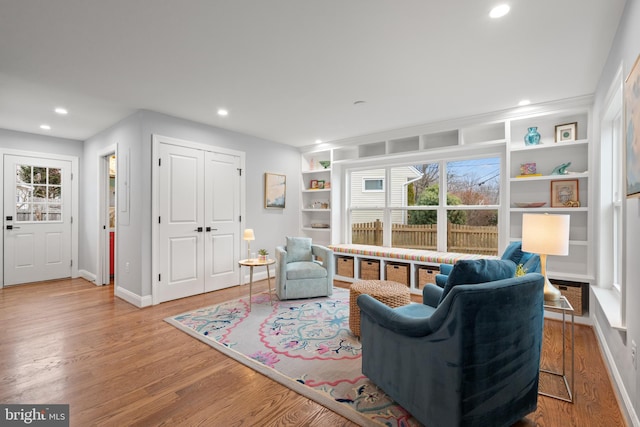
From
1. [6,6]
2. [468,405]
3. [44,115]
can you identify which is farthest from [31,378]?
[44,115]

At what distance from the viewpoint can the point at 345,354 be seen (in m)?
2.50

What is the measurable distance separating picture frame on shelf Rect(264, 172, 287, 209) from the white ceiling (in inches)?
64.9

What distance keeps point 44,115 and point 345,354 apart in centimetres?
476

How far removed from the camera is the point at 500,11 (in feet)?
6.29

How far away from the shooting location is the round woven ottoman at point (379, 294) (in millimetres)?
2633

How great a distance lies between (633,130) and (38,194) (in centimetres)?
712

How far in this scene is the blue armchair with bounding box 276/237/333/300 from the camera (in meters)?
3.90

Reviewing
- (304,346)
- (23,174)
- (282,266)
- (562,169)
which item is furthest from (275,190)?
(562,169)

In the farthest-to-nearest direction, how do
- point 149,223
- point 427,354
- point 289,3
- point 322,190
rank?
point 322,190 → point 149,223 → point 289,3 → point 427,354

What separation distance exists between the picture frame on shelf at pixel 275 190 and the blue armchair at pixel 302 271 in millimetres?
1259

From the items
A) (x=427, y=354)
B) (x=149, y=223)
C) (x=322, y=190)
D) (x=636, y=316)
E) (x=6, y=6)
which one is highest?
(x=6, y=6)

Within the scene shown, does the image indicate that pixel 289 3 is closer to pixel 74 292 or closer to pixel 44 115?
pixel 44 115

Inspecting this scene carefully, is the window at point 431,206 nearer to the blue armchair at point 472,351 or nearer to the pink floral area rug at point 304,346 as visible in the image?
the pink floral area rug at point 304,346

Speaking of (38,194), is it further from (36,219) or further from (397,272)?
(397,272)
